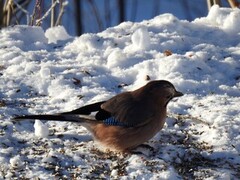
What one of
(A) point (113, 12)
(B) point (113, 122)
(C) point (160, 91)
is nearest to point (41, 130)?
(B) point (113, 122)

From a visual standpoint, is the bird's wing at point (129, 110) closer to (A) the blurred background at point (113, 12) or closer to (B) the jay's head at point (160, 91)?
(B) the jay's head at point (160, 91)

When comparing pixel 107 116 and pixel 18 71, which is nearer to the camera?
pixel 107 116

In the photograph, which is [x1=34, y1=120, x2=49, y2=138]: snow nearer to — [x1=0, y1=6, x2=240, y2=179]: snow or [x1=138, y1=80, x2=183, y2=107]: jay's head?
[x1=0, y1=6, x2=240, y2=179]: snow

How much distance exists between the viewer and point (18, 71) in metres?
4.88

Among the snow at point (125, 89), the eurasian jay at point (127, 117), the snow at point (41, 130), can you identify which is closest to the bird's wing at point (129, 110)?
the eurasian jay at point (127, 117)

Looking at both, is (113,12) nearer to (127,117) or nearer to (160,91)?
(160,91)

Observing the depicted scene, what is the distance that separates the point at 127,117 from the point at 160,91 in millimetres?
296

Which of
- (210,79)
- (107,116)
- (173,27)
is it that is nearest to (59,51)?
(173,27)

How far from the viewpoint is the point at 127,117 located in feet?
12.0

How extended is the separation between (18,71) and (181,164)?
1.86 metres

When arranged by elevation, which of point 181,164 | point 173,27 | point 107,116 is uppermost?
point 173,27

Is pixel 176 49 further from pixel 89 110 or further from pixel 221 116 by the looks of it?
pixel 89 110

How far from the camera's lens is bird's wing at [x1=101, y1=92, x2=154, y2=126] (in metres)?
3.63

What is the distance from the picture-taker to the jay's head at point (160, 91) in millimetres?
3754
